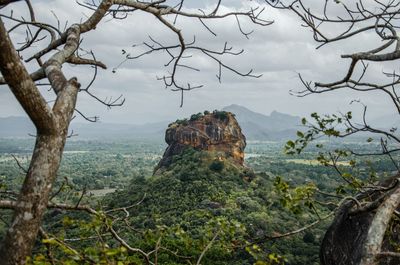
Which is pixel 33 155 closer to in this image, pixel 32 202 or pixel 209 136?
pixel 32 202

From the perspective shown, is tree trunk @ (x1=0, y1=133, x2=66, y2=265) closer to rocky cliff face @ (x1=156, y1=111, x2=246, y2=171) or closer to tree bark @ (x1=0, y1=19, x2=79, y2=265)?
tree bark @ (x1=0, y1=19, x2=79, y2=265)

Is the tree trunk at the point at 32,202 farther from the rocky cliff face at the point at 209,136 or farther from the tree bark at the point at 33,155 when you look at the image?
the rocky cliff face at the point at 209,136

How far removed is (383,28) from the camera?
A: 11.9 ft

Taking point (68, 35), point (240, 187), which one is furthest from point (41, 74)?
point (240, 187)

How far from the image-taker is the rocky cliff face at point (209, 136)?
61406 millimetres

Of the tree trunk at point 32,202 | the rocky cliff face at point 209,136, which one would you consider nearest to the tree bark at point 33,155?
the tree trunk at point 32,202

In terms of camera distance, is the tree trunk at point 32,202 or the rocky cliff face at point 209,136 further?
the rocky cliff face at point 209,136

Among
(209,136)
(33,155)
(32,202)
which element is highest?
(33,155)

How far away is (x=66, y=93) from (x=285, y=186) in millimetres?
2272

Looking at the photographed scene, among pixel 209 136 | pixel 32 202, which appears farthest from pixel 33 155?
pixel 209 136

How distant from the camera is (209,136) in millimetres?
61312

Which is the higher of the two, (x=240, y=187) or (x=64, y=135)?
(x=64, y=135)

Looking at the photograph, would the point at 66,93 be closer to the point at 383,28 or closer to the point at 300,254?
the point at 383,28

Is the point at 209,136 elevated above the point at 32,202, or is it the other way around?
the point at 32,202
